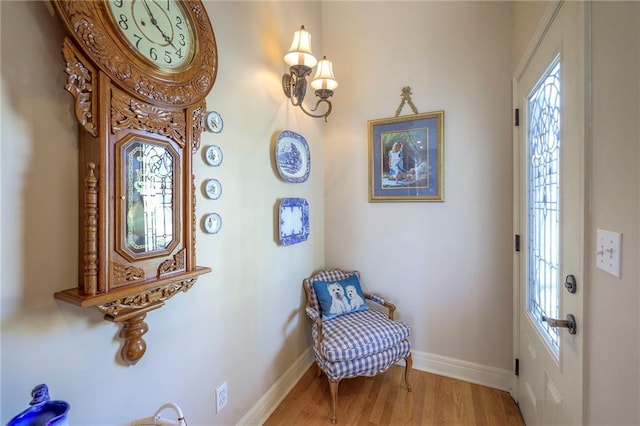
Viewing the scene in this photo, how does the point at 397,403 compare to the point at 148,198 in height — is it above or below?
below

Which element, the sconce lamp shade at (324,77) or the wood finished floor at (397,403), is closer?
the wood finished floor at (397,403)

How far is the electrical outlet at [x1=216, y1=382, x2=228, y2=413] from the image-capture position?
1342 millimetres

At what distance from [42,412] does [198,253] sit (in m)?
0.66

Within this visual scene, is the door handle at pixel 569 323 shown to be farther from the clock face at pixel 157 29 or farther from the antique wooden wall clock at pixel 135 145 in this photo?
the clock face at pixel 157 29

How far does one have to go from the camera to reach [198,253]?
124cm

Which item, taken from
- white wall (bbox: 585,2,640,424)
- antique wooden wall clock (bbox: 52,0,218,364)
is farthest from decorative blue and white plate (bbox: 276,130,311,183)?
white wall (bbox: 585,2,640,424)

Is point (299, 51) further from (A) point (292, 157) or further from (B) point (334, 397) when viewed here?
(B) point (334, 397)

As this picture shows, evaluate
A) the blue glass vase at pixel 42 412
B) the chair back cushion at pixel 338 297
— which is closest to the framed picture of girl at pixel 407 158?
the chair back cushion at pixel 338 297

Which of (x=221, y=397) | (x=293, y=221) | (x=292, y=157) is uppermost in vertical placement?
(x=292, y=157)

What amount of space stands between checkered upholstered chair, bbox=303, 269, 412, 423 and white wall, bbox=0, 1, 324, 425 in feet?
0.77

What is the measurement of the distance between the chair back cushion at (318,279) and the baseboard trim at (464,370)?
851mm

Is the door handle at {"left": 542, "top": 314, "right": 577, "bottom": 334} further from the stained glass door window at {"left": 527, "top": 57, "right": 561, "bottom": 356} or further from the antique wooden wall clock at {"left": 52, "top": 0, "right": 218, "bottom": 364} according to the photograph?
the antique wooden wall clock at {"left": 52, "top": 0, "right": 218, "bottom": 364}

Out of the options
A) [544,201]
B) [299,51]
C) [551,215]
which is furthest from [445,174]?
[299,51]

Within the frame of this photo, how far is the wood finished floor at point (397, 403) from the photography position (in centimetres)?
165
